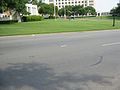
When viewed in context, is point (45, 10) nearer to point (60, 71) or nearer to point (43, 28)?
point (43, 28)

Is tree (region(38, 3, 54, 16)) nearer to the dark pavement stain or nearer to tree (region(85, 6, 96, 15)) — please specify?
tree (region(85, 6, 96, 15))

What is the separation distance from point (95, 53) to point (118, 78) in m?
4.59

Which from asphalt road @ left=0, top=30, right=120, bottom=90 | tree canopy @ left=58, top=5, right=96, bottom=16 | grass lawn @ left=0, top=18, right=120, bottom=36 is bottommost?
grass lawn @ left=0, top=18, right=120, bottom=36

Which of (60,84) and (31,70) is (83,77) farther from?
(31,70)

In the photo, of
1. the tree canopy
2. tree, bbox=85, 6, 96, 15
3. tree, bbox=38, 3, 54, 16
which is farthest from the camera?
tree, bbox=85, 6, 96, 15

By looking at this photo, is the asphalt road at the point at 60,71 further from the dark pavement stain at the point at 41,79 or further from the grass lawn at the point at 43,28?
the grass lawn at the point at 43,28

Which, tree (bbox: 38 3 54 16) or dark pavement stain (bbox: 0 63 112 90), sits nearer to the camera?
dark pavement stain (bbox: 0 63 112 90)

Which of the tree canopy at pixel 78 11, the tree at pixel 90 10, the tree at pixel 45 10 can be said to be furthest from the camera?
the tree at pixel 90 10

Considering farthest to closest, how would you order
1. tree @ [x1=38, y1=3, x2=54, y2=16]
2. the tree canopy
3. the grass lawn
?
the tree canopy
tree @ [x1=38, y1=3, x2=54, y2=16]
the grass lawn

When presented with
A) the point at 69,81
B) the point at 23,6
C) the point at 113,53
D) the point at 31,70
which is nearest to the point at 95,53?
the point at 113,53

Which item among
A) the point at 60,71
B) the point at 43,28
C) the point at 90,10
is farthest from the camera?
the point at 90,10

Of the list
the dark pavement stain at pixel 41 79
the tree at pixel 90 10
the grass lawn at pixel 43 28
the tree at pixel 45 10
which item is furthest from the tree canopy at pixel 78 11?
the dark pavement stain at pixel 41 79

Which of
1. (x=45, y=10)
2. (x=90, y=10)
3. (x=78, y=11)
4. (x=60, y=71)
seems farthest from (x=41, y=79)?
(x=90, y=10)

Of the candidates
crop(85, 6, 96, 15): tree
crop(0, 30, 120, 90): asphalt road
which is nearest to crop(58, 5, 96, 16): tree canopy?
crop(85, 6, 96, 15): tree
